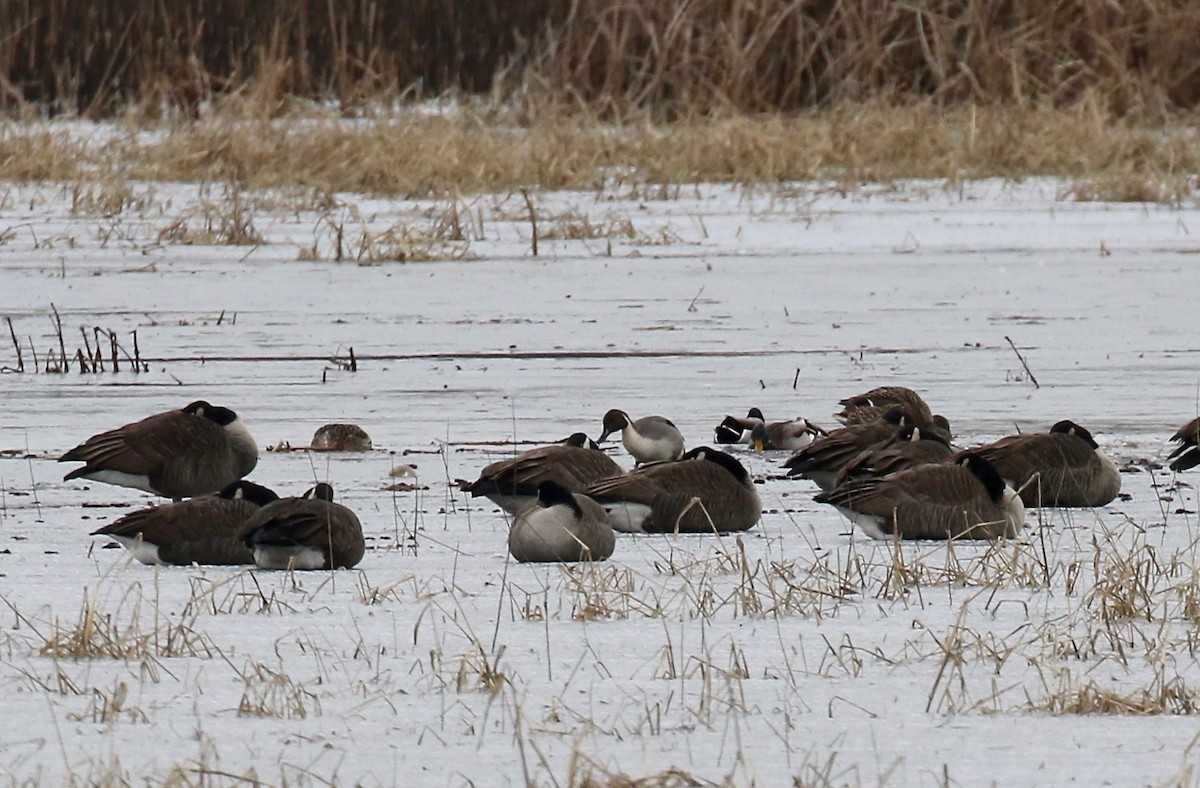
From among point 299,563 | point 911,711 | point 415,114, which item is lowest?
point 415,114

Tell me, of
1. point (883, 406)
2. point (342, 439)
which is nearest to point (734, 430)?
point (883, 406)

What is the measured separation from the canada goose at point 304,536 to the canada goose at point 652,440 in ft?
6.88

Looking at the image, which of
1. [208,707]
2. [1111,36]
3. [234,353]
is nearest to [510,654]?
[208,707]

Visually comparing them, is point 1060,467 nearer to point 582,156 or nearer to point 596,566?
point 596,566

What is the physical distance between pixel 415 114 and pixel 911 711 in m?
19.5

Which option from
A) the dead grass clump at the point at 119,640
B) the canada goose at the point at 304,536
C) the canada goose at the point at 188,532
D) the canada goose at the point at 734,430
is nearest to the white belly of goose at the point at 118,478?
the canada goose at the point at 188,532

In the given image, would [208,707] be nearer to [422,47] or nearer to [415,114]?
[415,114]

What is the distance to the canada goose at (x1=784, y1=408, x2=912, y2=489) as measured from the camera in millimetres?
7629

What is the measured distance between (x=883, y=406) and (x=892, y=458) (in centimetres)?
150

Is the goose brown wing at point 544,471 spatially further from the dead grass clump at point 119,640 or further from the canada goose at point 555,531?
the dead grass clump at point 119,640

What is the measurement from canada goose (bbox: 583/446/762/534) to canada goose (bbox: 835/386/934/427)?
1.62 m

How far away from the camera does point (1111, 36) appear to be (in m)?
24.5

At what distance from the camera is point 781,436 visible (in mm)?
8609

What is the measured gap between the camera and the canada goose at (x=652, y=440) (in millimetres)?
8070
